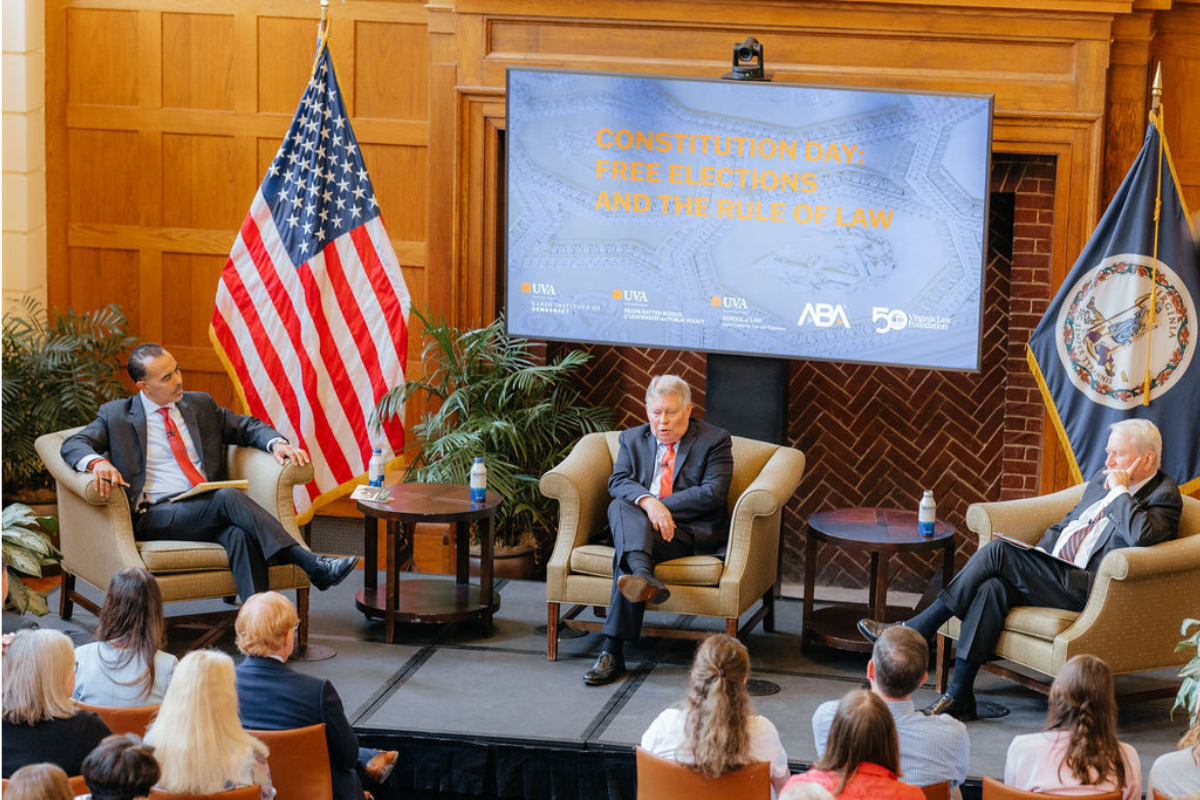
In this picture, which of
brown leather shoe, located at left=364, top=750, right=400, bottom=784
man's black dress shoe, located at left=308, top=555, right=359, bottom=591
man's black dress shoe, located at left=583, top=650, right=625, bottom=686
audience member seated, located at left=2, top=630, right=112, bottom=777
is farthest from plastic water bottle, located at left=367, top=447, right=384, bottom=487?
audience member seated, located at left=2, top=630, right=112, bottom=777

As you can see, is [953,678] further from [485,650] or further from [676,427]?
[485,650]

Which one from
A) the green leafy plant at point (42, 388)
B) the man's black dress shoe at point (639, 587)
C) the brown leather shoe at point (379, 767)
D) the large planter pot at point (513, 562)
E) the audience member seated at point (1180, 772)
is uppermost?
the green leafy plant at point (42, 388)

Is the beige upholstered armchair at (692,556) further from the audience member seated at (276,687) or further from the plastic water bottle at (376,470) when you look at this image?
the audience member seated at (276,687)

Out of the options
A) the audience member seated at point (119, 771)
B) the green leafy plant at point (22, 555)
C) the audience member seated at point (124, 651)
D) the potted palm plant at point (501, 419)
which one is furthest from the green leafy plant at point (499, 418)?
the audience member seated at point (119, 771)

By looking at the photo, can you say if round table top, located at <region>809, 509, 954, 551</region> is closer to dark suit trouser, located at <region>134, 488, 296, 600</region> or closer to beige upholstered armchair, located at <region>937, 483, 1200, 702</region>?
beige upholstered armchair, located at <region>937, 483, 1200, 702</region>

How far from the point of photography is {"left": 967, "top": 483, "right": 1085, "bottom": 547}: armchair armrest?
5359 mm

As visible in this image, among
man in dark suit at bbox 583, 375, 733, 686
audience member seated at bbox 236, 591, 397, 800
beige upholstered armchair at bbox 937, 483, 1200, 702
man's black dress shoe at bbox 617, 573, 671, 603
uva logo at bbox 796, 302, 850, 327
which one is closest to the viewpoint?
audience member seated at bbox 236, 591, 397, 800

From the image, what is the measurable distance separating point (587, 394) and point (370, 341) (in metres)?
1.12

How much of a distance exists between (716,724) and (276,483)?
2661 millimetres

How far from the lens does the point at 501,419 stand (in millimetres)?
6395

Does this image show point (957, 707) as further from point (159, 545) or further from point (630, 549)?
point (159, 545)

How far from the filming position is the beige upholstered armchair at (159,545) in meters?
5.26

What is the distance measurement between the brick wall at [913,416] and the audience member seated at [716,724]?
3371mm

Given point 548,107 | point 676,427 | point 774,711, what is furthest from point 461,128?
point 774,711
